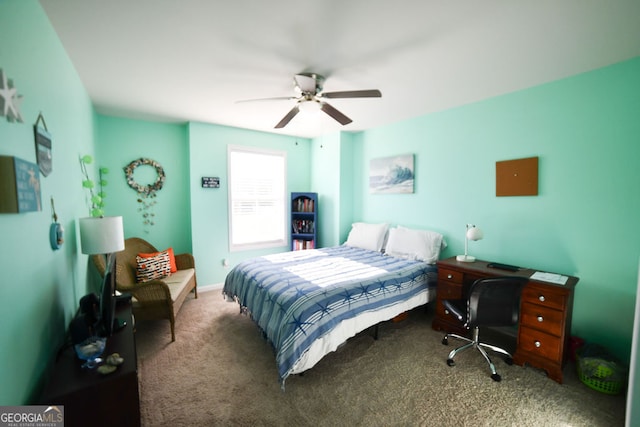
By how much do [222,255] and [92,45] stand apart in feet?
9.80

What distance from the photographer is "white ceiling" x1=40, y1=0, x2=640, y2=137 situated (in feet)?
4.87

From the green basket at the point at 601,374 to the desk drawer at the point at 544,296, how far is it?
1.53 feet

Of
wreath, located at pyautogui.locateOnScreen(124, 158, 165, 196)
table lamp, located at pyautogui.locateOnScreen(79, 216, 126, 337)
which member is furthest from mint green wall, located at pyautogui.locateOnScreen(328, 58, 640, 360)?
wreath, located at pyautogui.locateOnScreen(124, 158, 165, 196)

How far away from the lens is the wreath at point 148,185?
3.53 m

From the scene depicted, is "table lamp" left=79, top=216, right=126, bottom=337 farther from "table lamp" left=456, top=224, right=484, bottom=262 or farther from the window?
"table lamp" left=456, top=224, right=484, bottom=262

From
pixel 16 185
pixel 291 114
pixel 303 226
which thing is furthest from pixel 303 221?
pixel 16 185

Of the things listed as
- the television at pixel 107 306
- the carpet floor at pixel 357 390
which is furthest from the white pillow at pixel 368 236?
the television at pixel 107 306

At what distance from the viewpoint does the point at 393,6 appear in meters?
1.46

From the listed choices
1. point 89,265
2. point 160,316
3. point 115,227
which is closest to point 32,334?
point 115,227

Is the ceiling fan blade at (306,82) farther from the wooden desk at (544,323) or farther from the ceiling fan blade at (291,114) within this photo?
the wooden desk at (544,323)

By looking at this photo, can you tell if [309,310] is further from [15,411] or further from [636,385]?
[636,385]

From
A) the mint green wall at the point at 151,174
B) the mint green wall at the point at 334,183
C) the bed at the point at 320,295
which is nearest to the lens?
the bed at the point at 320,295

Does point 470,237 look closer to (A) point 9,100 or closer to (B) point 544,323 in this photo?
(B) point 544,323

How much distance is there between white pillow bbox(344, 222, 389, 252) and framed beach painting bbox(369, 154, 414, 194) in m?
0.59
